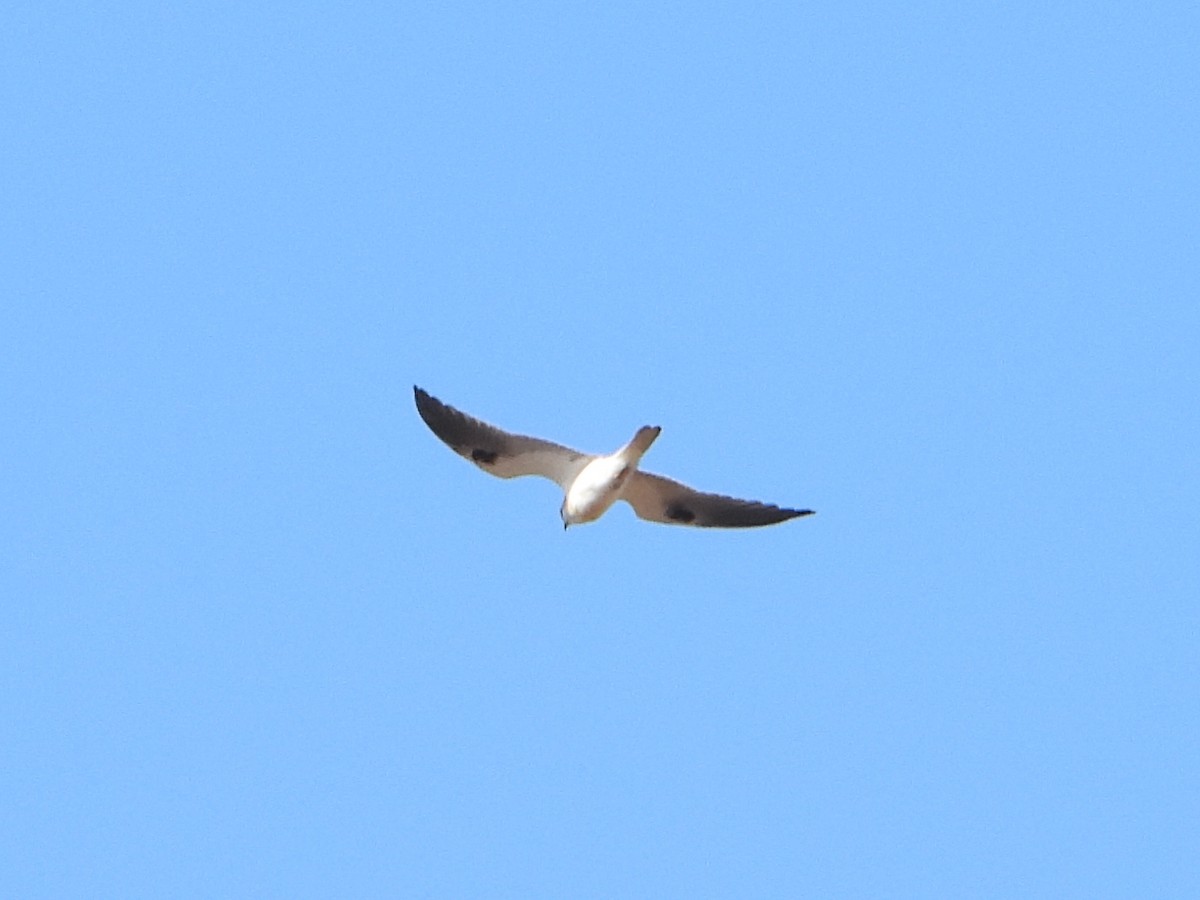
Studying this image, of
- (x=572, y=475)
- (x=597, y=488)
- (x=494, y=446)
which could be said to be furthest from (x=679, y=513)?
(x=494, y=446)

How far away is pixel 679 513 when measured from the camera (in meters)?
23.0

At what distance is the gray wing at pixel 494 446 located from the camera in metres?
22.5

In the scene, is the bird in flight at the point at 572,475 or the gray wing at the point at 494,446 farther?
the gray wing at the point at 494,446

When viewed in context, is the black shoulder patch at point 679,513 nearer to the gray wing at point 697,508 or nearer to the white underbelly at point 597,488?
the gray wing at point 697,508

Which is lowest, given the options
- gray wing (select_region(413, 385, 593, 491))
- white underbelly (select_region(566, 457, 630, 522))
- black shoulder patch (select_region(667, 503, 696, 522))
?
white underbelly (select_region(566, 457, 630, 522))

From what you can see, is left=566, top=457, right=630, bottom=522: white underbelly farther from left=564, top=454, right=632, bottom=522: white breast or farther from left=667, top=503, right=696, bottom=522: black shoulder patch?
left=667, top=503, right=696, bottom=522: black shoulder patch

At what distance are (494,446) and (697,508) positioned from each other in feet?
7.14

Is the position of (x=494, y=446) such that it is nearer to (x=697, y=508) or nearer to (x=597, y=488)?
(x=597, y=488)

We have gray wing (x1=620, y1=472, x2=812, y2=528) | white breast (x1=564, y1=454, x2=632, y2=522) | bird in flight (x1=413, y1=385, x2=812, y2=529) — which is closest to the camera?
white breast (x1=564, y1=454, x2=632, y2=522)

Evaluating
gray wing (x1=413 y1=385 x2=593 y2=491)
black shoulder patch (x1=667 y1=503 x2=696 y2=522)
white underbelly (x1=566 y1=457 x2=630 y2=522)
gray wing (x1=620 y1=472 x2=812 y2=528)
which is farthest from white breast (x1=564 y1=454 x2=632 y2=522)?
black shoulder patch (x1=667 y1=503 x2=696 y2=522)

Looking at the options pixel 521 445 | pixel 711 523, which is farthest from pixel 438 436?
pixel 711 523

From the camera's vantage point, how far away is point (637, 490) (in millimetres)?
22641

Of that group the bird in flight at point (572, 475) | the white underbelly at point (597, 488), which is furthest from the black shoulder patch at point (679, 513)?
the white underbelly at point (597, 488)

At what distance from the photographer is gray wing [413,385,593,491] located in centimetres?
2252
